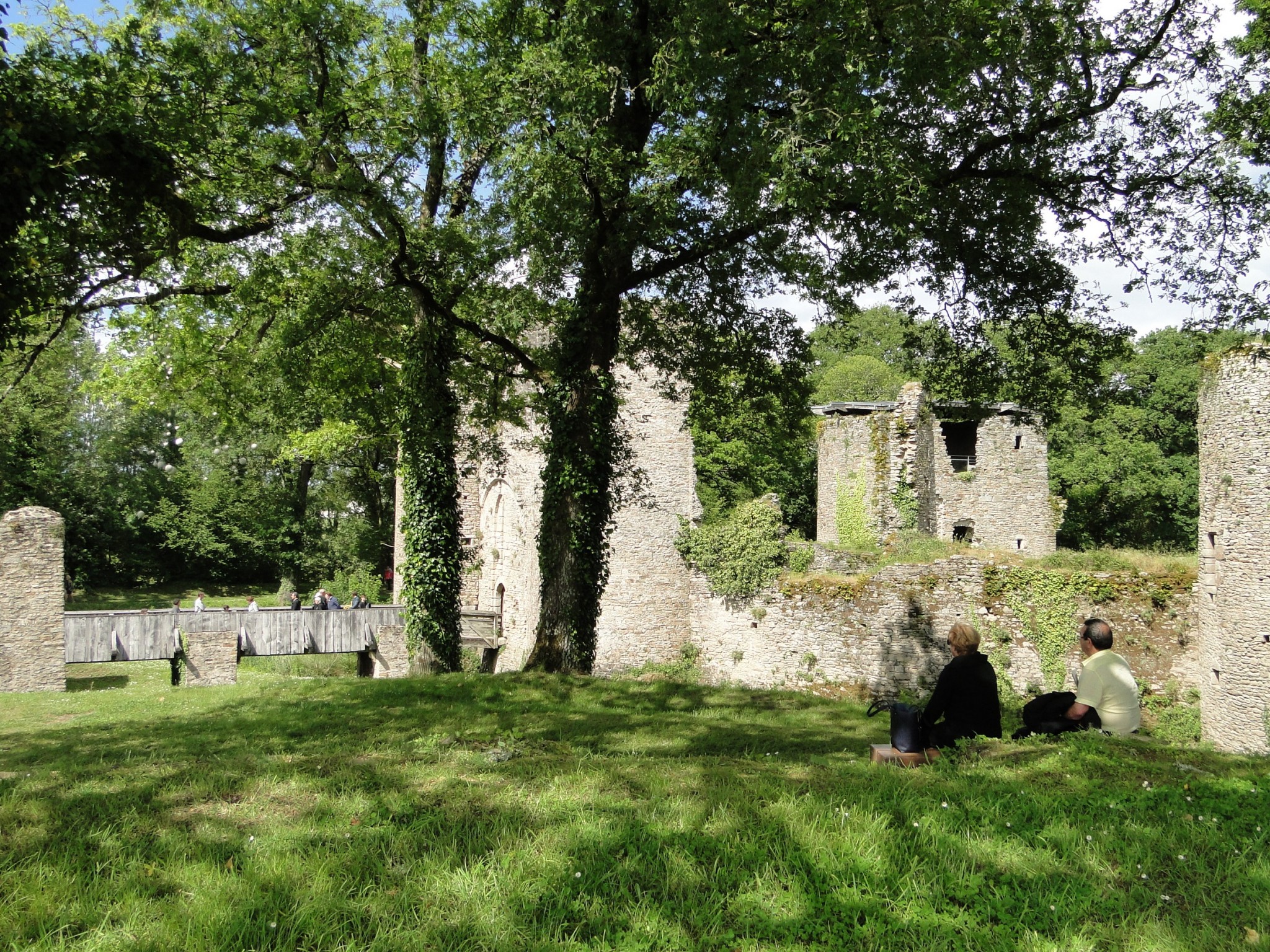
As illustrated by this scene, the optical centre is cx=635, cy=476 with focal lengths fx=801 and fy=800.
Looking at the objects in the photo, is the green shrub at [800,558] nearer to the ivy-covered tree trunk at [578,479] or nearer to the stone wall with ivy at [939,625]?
the stone wall with ivy at [939,625]

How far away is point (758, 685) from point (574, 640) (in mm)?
7960

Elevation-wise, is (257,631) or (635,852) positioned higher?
(635,852)

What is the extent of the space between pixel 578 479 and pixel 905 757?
6386mm

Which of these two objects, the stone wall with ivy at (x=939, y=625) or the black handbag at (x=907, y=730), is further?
the stone wall with ivy at (x=939, y=625)

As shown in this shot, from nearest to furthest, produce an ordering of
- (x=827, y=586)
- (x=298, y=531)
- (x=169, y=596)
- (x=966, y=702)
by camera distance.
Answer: (x=966, y=702) → (x=827, y=586) → (x=169, y=596) → (x=298, y=531)

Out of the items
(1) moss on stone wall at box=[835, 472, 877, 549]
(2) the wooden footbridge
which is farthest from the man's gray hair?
(1) moss on stone wall at box=[835, 472, 877, 549]

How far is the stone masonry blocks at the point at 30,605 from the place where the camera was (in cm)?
1636

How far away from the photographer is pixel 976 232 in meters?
10.8

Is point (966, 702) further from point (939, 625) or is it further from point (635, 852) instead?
point (939, 625)

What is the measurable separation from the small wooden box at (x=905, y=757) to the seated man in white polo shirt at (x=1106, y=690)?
1401 millimetres

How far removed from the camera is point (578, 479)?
1096 cm

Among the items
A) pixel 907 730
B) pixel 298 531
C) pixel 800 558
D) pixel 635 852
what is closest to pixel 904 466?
pixel 800 558

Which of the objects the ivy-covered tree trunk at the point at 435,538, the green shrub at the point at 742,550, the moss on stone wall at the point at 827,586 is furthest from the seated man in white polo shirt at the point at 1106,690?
the green shrub at the point at 742,550

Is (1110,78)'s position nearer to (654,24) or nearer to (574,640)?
(654,24)
